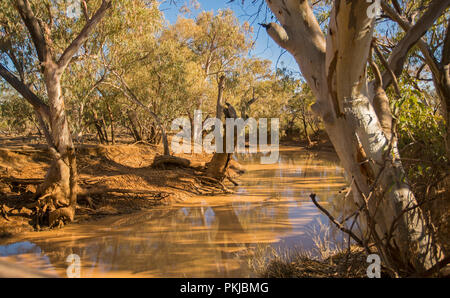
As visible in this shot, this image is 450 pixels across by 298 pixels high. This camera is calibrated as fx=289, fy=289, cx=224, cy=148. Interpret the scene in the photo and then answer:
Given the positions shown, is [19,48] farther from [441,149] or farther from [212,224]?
[441,149]

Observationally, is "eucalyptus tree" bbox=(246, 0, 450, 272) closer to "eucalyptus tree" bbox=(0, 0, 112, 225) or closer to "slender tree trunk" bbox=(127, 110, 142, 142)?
"eucalyptus tree" bbox=(0, 0, 112, 225)

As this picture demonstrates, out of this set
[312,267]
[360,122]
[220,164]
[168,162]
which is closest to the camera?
[360,122]

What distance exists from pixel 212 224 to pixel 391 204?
380cm

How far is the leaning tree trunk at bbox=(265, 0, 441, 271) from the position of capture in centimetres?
196

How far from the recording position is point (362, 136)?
7.03ft

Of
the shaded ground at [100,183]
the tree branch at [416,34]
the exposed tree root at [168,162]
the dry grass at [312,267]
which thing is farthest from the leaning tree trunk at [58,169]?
the tree branch at [416,34]

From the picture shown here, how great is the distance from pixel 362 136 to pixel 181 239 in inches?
135

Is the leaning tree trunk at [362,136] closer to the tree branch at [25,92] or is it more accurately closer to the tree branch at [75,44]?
the tree branch at [75,44]

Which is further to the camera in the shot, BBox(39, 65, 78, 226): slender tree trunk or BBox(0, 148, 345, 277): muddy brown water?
BBox(39, 65, 78, 226): slender tree trunk

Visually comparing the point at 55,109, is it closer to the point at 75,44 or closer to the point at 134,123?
the point at 75,44

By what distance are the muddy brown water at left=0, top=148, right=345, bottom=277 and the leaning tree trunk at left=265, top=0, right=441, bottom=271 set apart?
170 cm

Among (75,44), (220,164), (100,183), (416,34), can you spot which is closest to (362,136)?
(416,34)

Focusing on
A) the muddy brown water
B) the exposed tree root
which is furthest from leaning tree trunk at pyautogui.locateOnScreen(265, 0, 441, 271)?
the exposed tree root
